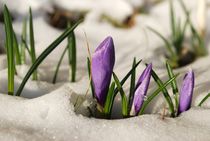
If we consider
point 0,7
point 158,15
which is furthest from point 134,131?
point 158,15

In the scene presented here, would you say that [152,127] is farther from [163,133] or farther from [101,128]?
[101,128]

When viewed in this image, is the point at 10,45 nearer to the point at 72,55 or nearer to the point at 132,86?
the point at 72,55

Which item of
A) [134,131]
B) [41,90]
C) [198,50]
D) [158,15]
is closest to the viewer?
[134,131]

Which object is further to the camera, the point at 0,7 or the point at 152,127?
the point at 0,7

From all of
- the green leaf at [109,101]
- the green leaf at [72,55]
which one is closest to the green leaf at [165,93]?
the green leaf at [109,101]

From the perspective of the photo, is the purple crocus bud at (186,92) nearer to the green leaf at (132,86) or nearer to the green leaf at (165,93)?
the green leaf at (165,93)

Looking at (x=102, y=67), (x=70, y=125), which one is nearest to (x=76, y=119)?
(x=70, y=125)
